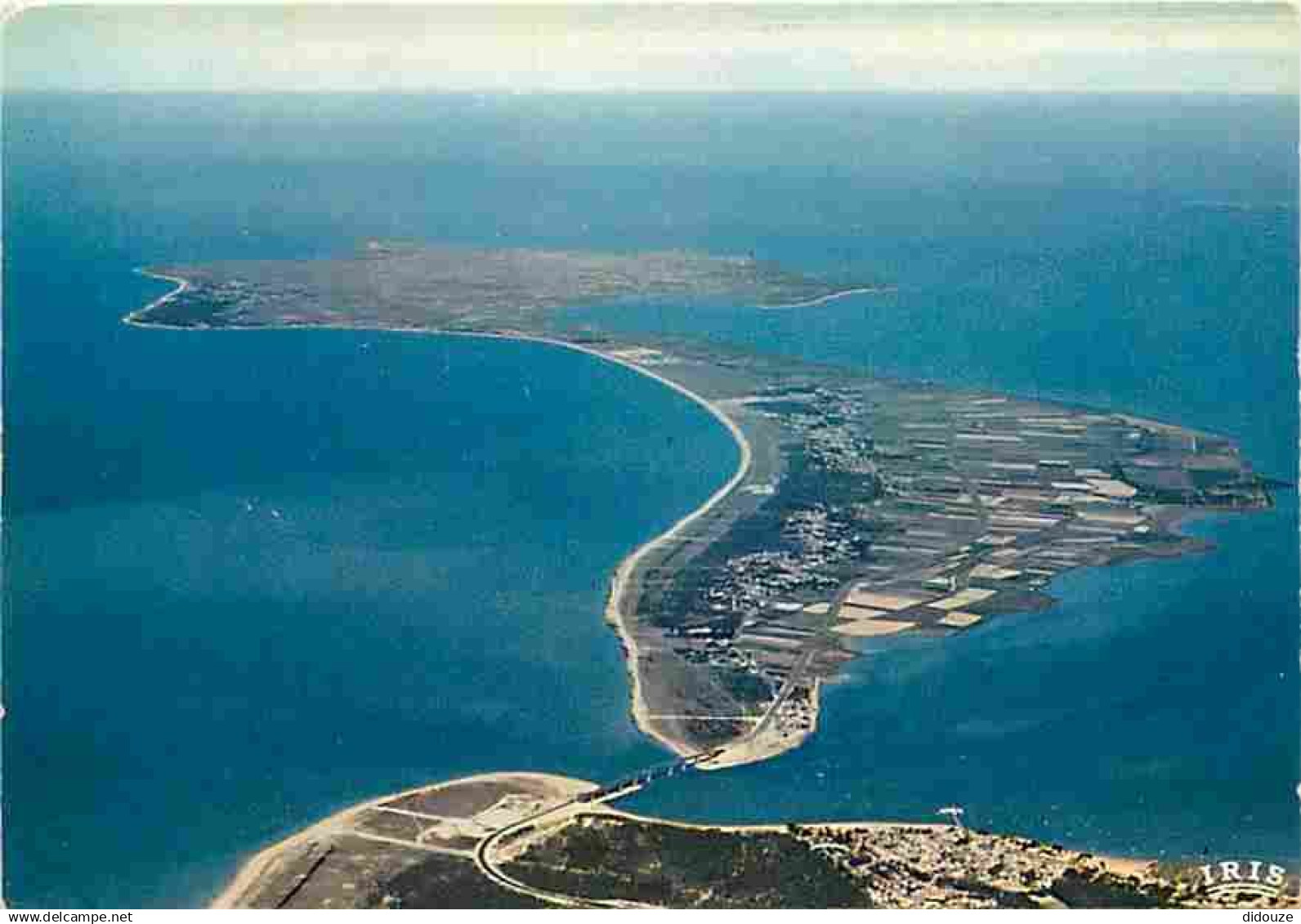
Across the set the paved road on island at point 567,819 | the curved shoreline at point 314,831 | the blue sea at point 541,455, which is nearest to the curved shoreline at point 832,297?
the blue sea at point 541,455

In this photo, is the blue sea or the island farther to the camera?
the island

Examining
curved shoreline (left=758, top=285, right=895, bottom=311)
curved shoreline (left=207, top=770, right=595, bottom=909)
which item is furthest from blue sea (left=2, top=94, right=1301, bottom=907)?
curved shoreline (left=758, top=285, right=895, bottom=311)

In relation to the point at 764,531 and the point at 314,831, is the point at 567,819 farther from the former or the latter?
the point at 764,531

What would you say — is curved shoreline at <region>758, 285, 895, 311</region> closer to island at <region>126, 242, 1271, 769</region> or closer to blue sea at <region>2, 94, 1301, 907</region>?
island at <region>126, 242, 1271, 769</region>

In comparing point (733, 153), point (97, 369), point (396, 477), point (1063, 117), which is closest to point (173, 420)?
point (97, 369)

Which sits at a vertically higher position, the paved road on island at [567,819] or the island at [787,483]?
the island at [787,483]

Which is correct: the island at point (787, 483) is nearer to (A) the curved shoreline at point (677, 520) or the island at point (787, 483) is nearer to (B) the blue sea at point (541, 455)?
(A) the curved shoreline at point (677, 520)

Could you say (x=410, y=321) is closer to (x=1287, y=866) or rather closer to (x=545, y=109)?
(x=545, y=109)
